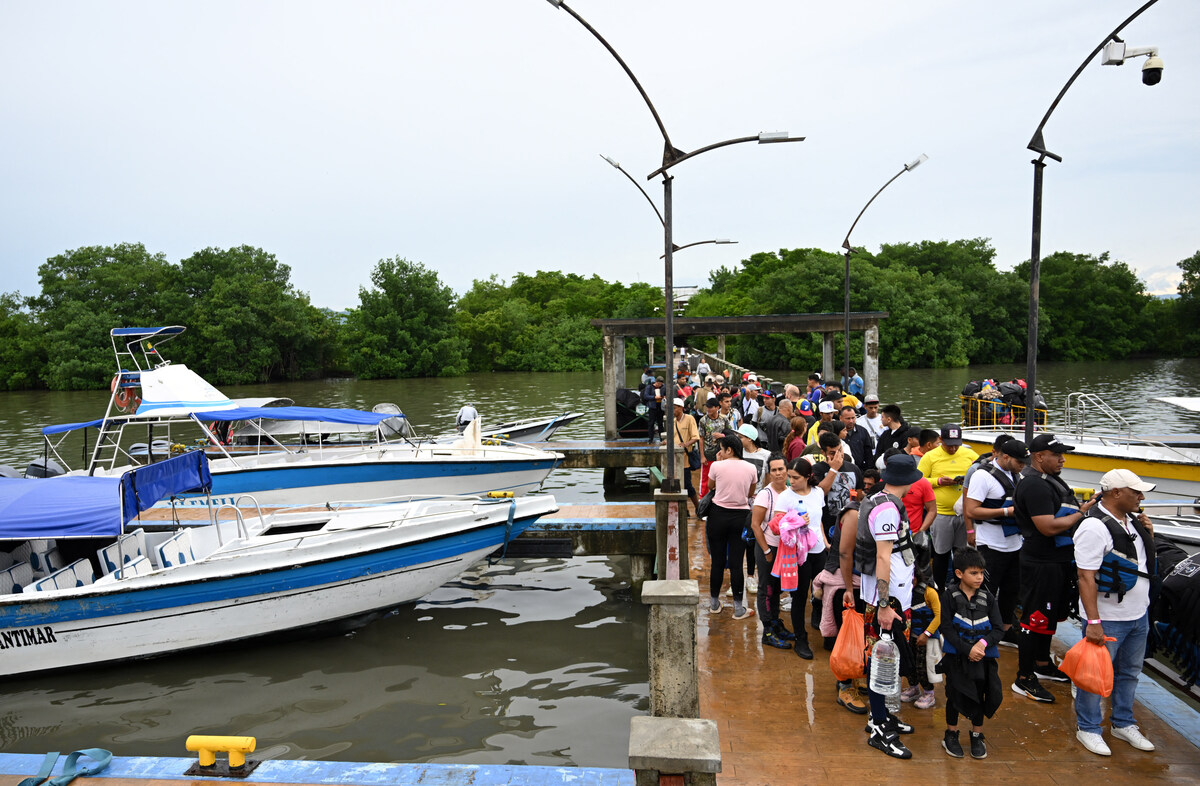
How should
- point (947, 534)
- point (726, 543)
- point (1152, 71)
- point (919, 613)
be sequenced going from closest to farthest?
point (919, 613)
point (947, 534)
point (1152, 71)
point (726, 543)

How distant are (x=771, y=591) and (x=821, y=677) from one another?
0.94 metres

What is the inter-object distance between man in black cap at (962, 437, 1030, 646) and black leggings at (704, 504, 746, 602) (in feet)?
7.33

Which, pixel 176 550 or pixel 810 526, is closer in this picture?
pixel 810 526

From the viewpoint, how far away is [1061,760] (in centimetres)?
502

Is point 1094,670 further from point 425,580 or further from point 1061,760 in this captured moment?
point 425,580

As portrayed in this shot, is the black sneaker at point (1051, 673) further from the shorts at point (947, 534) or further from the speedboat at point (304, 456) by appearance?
the speedboat at point (304, 456)

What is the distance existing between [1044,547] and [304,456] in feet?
44.6

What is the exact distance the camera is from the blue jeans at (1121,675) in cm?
510

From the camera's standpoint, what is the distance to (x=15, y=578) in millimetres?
9211

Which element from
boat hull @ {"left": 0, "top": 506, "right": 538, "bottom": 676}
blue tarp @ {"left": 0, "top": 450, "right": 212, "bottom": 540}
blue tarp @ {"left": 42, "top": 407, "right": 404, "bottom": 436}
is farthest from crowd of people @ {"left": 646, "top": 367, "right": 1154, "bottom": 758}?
blue tarp @ {"left": 42, "top": 407, "right": 404, "bottom": 436}

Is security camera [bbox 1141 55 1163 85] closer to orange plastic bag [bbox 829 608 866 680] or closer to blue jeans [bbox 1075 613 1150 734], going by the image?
blue jeans [bbox 1075 613 1150 734]

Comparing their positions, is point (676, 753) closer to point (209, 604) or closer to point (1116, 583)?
point (1116, 583)

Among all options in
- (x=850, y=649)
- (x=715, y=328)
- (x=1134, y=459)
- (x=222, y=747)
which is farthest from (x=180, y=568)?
(x=715, y=328)

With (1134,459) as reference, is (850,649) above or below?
below
